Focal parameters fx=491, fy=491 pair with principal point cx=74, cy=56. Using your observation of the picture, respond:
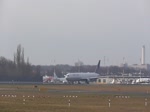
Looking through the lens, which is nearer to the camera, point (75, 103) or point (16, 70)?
point (75, 103)

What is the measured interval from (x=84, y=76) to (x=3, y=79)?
32337 mm

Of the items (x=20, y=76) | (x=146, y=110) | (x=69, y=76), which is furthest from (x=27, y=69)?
(x=146, y=110)

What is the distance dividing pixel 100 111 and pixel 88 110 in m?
1.51

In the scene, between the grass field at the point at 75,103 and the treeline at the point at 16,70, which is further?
the treeline at the point at 16,70

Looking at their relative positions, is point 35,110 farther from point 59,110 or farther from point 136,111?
point 136,111

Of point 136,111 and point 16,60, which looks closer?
point 136,111

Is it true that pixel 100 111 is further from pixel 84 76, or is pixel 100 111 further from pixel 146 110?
pixel 84 76

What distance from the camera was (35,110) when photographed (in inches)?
1666

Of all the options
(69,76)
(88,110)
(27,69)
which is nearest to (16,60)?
(27,69)

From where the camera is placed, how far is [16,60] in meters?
199

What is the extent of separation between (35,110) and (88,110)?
15.7 feet

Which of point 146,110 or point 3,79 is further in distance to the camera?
point 3,79

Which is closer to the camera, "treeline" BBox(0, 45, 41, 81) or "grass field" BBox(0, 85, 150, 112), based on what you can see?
"grass field" BBox(0, 85, 150, 112)

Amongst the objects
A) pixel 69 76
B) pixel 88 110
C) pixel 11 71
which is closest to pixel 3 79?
pixel 11 71
